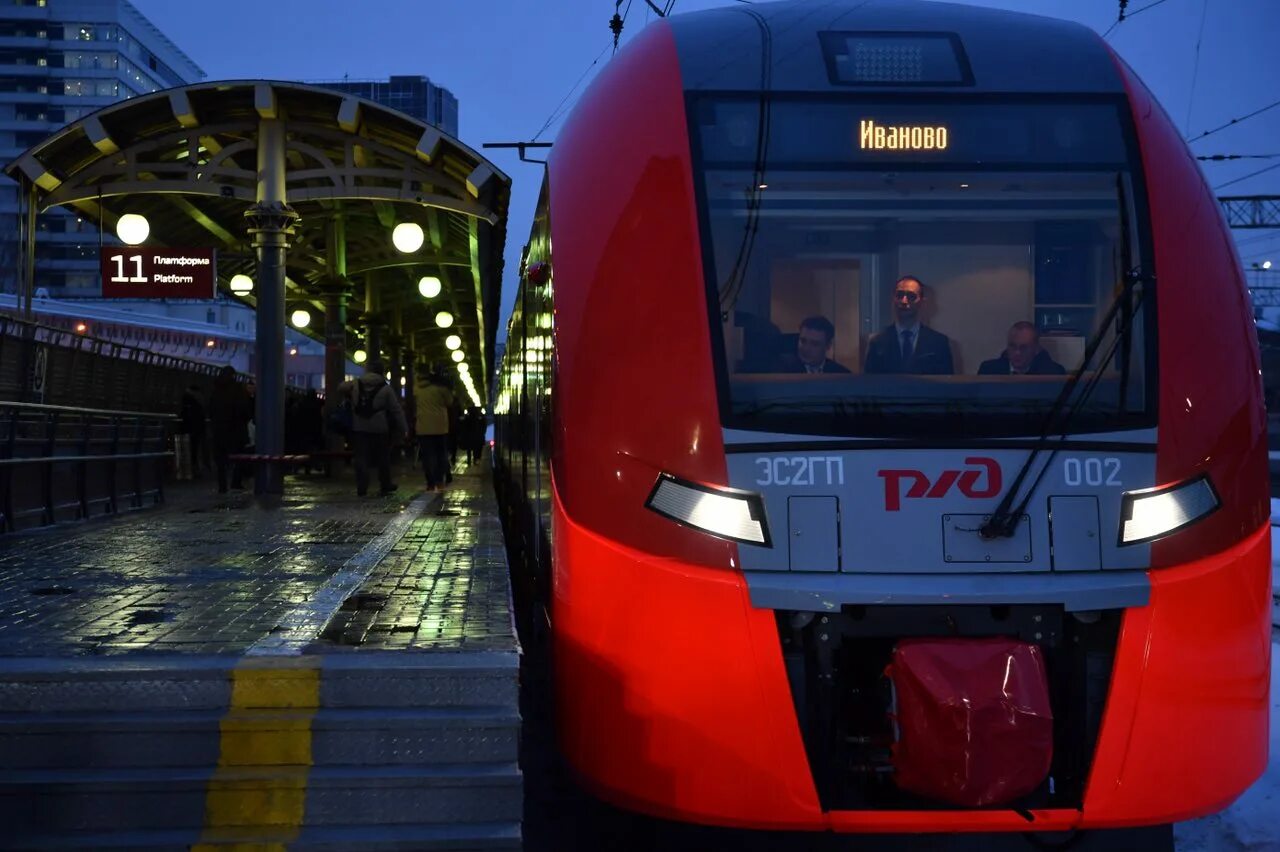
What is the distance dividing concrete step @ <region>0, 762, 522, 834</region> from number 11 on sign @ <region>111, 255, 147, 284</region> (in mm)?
11885

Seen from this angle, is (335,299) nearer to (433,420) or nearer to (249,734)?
(433,420)

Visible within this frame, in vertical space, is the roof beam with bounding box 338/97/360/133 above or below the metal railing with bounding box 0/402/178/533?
above

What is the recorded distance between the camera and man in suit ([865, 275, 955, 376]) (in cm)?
548

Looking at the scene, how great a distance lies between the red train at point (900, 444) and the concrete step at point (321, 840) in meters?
0.53

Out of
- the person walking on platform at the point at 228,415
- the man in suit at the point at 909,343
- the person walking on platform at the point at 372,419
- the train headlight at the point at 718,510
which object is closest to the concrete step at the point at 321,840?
the train headlight at the point at 718,510

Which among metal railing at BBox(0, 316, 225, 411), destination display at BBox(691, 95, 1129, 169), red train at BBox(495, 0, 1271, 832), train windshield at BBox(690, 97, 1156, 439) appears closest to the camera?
red train at BBox(495, 0, 1271, 832)

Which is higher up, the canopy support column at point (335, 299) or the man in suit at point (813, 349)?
the canopy support column at point (335, 299)

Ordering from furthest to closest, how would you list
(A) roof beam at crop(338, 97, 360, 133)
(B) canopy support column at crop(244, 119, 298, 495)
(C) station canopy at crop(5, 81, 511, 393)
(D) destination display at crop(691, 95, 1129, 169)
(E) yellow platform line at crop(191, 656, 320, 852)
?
(B) canopy support column at crop(244, 119, 298, 495) → (A) roof beam at crop(338, 97, 360, 133) → (C) station canopy at crop(5, 81, 511, 393) → (D) destination display at crop(691, 95, 1129, 169) → (E) yellow platform line at crop(191, 656, 320, 852)

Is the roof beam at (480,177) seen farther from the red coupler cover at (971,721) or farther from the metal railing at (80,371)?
the red coupler cover at (971,721)

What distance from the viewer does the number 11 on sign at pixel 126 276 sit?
628 inches

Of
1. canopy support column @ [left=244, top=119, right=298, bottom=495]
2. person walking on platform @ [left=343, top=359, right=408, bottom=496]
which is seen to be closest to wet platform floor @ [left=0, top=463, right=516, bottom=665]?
canopy support column @ [left=244, top=119, right=298, bottom=495]

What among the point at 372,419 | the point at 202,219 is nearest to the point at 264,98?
the point at 372,419

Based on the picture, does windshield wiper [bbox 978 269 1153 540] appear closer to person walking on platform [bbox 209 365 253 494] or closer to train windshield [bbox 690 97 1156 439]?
train windshield [bbox 690 97 1156 439]

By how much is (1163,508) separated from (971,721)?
1083 mm
